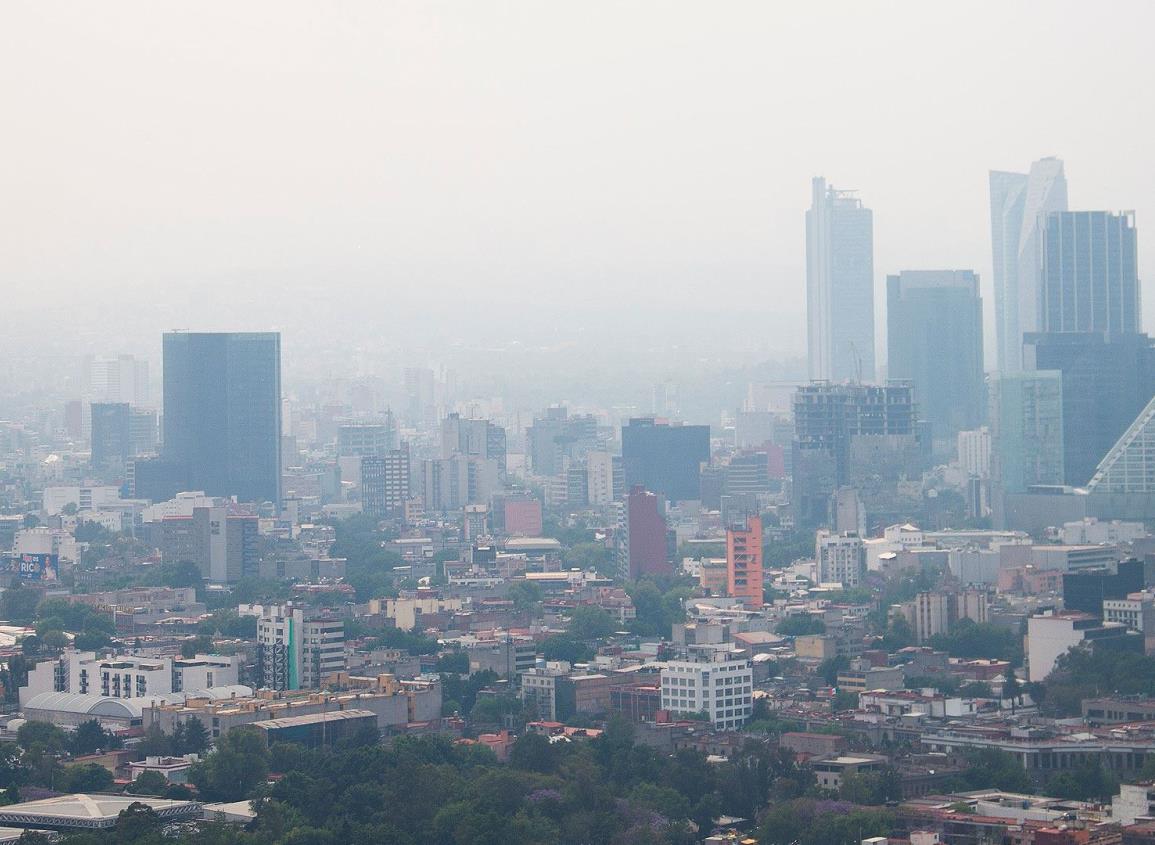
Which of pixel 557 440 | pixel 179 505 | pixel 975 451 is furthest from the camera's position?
pixel 557 440

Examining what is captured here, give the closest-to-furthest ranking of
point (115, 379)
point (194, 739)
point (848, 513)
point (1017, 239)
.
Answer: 1. point (194, 739)
2. point (848, 513)
3. point (115, 379)
4. point (1017, 239)

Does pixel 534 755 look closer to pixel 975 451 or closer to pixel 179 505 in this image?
pixel 179 505

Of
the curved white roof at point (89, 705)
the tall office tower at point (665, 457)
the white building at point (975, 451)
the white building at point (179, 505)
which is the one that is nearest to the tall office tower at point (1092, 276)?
the white building at point (975, 451)

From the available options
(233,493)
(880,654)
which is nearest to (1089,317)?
(233,493)

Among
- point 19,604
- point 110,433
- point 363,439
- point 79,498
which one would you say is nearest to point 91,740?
point 19,604

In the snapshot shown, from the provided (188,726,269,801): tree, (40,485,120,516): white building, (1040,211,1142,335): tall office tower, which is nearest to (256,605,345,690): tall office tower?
(188,726,269,801): tree

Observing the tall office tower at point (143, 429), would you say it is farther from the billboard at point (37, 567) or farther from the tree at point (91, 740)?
the tree at point (91, 740)

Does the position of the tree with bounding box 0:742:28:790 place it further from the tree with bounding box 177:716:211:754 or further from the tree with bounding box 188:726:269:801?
the tree with bounding box 177:716:211:754

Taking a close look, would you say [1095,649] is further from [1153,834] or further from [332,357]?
[332,357]
